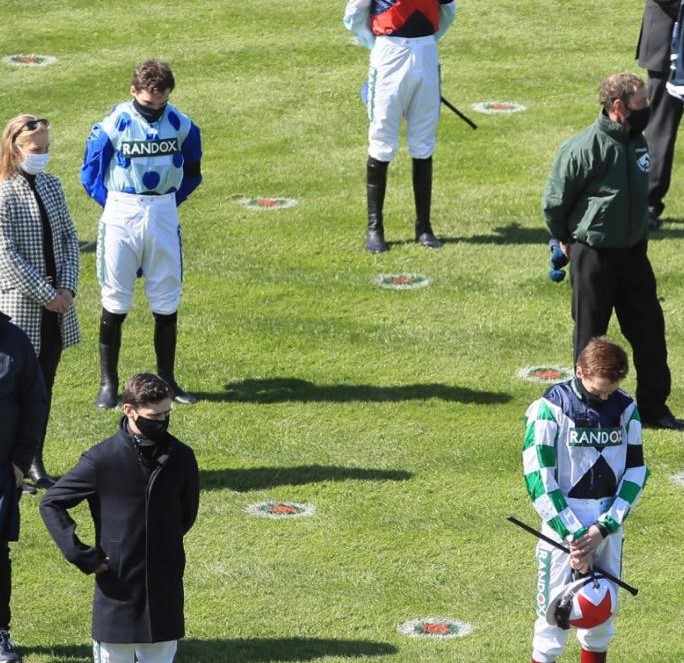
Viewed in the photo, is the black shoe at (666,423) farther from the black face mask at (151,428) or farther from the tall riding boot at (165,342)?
the black face mask at (151,428)

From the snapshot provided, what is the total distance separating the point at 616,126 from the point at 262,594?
10.9 feet

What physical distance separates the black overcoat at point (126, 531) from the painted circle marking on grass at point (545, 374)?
501 centimetres

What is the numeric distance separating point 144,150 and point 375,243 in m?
3.59

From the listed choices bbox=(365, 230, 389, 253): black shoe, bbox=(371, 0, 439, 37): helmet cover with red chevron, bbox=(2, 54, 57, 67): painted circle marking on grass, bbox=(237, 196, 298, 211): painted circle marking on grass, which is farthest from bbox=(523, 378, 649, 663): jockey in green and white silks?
bbox=(2, 54, 57, 67): painted circle marking on grass

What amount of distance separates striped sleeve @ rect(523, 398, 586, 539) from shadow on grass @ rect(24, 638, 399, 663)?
136 centimetres

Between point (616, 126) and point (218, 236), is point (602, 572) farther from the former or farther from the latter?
point (218, 236)

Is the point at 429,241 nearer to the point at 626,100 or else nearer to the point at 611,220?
the point at 611,220

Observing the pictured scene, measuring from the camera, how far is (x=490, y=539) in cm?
945

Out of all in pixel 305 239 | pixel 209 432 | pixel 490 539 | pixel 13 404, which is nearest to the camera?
pixel 13 404

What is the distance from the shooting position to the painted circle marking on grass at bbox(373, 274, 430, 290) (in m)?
13.1

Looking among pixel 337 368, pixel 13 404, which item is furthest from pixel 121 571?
pixel 337 368

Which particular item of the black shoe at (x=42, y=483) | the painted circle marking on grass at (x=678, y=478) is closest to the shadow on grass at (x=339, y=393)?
the painted circle marking on grass at (x=678, y=478)

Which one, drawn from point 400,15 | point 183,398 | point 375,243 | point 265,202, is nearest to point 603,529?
point 183,398

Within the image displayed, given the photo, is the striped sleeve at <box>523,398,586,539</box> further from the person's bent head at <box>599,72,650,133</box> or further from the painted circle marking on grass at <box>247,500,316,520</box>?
the person's bent head at <box>599,72,650,133</box>
